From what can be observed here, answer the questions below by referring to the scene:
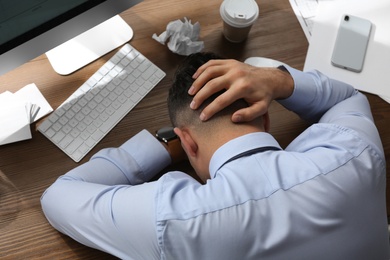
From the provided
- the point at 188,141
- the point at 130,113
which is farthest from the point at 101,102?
the point at 188,141

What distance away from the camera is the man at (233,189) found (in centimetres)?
61

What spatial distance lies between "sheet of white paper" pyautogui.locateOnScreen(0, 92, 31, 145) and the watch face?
0.28 m

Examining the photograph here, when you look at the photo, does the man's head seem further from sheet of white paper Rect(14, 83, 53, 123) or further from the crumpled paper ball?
sheet of white paper Rect(14, 83, 53, 123)

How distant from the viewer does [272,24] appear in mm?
1061

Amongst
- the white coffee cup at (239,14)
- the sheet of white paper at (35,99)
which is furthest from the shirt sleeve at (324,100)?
the sheet of white paper at (35,99)

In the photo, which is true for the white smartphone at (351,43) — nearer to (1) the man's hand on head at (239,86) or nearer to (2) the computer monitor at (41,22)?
(1) the man's hand on head at (239,86)

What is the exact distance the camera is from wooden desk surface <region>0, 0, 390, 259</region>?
0.79 m

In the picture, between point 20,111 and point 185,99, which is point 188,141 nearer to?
point 185,99

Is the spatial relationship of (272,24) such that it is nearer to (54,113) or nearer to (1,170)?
(54,113)

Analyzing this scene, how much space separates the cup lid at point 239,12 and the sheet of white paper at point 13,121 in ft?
1.68

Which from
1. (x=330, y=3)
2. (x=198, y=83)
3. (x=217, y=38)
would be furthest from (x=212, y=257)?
(x=330, y=3)

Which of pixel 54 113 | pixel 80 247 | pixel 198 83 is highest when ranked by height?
pixel 198 83

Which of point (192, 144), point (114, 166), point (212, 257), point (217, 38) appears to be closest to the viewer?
point (212, 257)

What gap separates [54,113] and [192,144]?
35 centimetres
